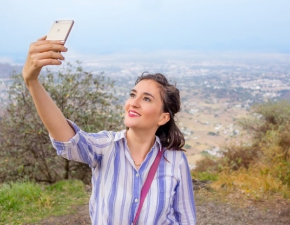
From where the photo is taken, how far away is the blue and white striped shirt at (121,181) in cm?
196

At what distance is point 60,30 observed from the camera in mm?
1564

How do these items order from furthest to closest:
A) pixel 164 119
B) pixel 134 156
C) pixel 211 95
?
pixel 211 95
pixel 164 119
pixel 134 156

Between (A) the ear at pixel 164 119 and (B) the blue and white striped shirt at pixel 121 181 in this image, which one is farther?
(A) the ear at pixel 164 119

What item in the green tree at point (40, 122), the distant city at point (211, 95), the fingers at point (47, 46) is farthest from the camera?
the distant city at point (211, 95)

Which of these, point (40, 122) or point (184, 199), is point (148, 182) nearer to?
point (184, 199)

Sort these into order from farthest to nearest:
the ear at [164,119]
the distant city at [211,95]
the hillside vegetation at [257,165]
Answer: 1. the distant city at [211,95]
2. the hillside vegetation at [257,165]
3. the ear at [164,119]

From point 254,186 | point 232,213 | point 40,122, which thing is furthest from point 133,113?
point 40,122

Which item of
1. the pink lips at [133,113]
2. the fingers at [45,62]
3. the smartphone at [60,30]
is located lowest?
the pink lips at [133,113]

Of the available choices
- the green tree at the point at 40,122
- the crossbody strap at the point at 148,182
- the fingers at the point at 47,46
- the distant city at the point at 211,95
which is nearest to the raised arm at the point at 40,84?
the fingers at the point at 47,46

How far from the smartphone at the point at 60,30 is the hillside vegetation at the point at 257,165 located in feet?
18.9

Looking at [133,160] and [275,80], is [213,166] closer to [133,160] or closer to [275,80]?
[133,160]

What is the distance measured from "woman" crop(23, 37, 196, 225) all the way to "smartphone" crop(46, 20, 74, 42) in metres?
0.30

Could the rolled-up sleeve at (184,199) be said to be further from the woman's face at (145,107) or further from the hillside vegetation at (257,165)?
the hillside vegetation at (257,165)

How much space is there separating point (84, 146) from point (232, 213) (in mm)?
4557
